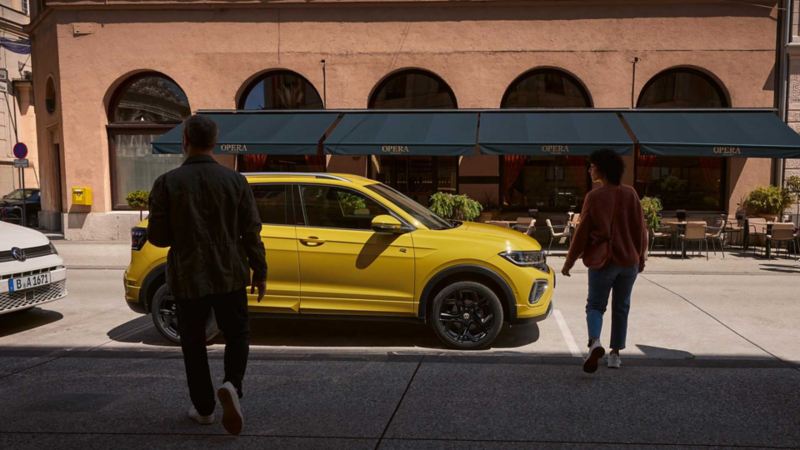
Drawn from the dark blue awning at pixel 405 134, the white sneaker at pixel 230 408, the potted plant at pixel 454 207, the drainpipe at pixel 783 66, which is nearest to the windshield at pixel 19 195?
the dark blue awning at pixel 405 134

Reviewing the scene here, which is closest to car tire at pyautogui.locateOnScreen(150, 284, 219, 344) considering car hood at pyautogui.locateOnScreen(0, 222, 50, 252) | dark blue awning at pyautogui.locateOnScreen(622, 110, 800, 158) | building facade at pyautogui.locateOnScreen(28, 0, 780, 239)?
car hood at pyautogui.locateOnScreen(0, 222, 50, 252)

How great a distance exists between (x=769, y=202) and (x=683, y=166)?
2175 millimetres

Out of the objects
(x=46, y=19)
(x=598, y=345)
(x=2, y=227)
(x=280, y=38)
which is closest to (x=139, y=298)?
(x=2, y=227)

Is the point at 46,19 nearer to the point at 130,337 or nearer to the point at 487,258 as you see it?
the point at 130,337

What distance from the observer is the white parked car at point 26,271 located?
6.59 m

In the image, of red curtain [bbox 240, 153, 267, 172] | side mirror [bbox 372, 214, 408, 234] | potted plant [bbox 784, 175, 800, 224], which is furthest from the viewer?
red curtain [bbox 240, 153, 267, 172]

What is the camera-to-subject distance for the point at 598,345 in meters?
4.96

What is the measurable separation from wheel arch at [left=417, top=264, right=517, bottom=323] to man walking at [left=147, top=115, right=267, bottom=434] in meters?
2.39

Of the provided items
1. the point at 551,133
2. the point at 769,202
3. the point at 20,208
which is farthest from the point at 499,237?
the point at 20,208

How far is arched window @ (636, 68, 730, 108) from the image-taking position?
640 inches

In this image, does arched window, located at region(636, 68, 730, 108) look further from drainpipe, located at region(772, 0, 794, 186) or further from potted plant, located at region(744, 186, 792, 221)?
potted plant, located at region(744, 186, 792, 221)

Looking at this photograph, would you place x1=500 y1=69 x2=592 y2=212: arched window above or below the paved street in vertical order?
above

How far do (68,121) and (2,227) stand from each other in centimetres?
1128

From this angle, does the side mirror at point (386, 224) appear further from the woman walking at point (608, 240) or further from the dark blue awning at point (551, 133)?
the dark blue awning at point (551, 133)
